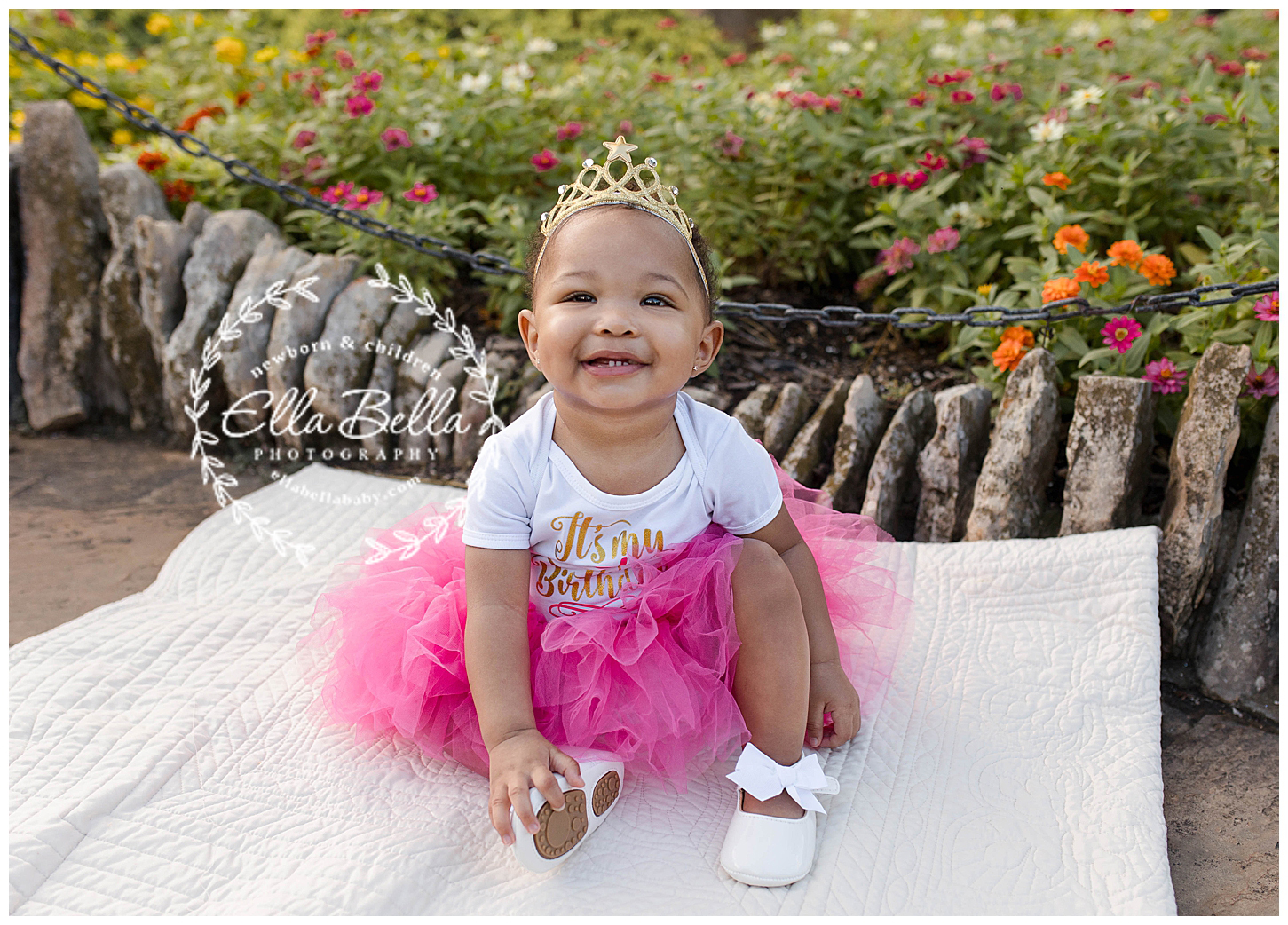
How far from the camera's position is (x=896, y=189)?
117 inches

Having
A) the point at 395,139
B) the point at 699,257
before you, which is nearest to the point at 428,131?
the point at 395,139

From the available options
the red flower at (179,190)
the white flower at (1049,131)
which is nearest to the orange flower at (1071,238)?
the white flower at (1049,131)

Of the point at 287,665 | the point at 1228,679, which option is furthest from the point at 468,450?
the point at 1228,679

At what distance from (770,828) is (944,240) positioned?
195cm

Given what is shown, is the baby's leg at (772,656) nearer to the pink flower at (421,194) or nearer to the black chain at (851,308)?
the black chain at (851,308)

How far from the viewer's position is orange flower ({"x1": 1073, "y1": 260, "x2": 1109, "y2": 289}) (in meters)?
2.37

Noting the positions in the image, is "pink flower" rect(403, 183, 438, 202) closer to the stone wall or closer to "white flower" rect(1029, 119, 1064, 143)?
the stone wall

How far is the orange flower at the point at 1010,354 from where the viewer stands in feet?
7.79

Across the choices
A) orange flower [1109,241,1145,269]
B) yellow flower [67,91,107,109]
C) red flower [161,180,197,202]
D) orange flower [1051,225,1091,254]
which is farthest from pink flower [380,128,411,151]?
orange flower [1109,241,1145,269]

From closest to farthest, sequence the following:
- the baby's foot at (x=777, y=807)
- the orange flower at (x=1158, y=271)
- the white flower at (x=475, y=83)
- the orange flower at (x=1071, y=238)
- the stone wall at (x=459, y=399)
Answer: the baby's foot at (x=777, y=807) → the stone wall at (x=459, y=399) → the orange flower at (x=1158, y=271) → the orange flower at (x=1071, y=238) → the white flower at (x=475, y=83)

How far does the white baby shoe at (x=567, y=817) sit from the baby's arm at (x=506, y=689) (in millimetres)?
14

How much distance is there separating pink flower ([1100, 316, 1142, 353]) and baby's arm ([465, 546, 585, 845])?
1.64m

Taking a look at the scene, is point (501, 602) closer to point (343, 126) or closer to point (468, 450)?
point (468, 450)

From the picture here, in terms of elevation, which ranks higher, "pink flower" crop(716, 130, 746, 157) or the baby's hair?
"pink flower" crop(716, 130, 746, 157)
